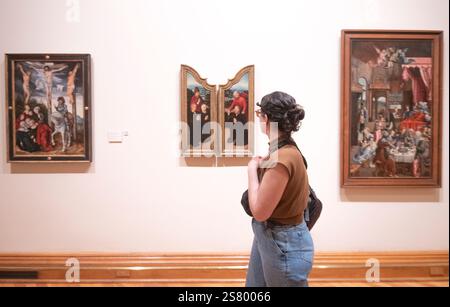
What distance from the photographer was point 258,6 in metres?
4.16

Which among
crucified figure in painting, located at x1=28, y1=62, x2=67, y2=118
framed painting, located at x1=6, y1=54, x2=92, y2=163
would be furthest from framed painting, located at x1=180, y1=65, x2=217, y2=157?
crucified figure in painting, located at x1=28, y1=62, x2=67, y2=118

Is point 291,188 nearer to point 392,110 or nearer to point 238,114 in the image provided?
point 238,114

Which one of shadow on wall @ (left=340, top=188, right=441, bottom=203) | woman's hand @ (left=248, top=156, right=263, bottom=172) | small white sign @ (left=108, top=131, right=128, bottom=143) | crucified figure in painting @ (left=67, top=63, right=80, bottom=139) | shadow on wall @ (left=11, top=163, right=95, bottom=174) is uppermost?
crucified figure in painting @ (left=67, top=63, right=80, bottom=139)

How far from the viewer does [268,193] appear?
207 cm

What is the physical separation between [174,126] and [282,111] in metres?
2.24

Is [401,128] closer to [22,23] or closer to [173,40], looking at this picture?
[173,40]

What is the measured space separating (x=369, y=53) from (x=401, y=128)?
939mm

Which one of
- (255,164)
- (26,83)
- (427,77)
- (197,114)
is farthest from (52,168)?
(427,77)

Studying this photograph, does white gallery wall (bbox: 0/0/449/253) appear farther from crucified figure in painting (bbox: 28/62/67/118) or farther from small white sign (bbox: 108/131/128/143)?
crucified figure in painting (bbox: 28/62/67/118)

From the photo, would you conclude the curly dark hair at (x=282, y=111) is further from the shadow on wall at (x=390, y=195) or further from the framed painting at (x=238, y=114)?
the shadow on wall at (x=390, y=195)

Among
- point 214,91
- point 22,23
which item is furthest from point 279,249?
point 22,23

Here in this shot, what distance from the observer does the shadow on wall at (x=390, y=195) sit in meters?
4.31

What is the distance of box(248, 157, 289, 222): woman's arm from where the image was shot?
6.77 ft

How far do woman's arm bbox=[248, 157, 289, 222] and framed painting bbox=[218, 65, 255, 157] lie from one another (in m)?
2.04
